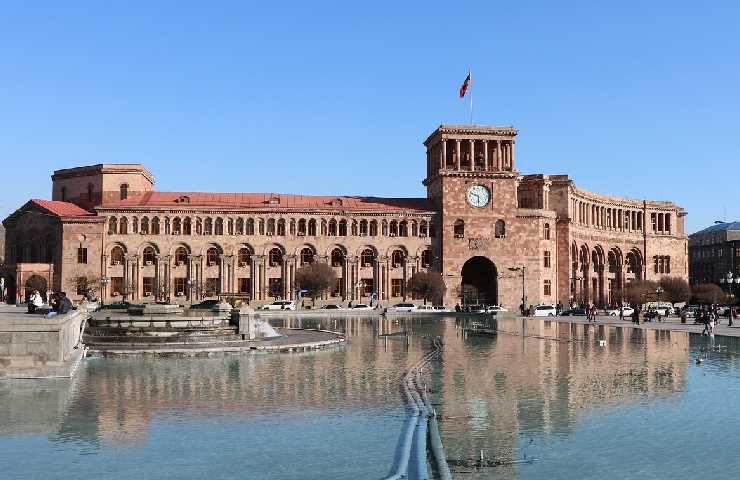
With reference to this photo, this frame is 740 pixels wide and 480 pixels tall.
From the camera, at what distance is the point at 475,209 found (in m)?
86.7

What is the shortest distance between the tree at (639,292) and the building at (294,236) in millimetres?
9617

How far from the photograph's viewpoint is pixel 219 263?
3255 inches

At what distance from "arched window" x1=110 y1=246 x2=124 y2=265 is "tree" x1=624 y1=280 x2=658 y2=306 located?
193ft

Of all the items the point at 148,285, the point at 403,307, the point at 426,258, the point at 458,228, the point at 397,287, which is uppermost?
the point at 458,228

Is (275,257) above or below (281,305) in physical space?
above

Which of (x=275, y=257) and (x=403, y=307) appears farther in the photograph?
(x=275, y=257)

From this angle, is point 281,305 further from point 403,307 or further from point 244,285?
point 403,307

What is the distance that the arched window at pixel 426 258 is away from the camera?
86.1m

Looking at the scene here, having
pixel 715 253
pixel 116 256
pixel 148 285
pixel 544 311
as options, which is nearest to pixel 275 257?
pixel 148 285

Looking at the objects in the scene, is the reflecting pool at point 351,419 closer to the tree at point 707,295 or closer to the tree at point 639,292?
the tree at point 639,292

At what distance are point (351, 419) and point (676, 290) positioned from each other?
93.7 metres

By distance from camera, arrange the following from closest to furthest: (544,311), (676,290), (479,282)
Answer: (544,311) → (479,282) → (676,290)

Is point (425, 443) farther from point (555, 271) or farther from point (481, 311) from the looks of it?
point (555, 271)

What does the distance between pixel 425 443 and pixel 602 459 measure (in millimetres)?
2934
